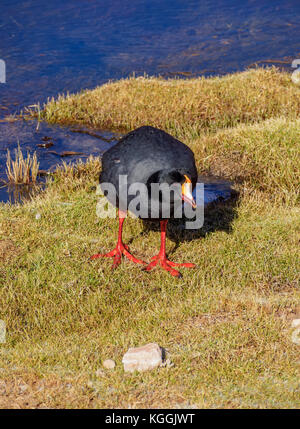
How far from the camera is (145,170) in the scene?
571 cm

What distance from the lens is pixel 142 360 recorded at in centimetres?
457

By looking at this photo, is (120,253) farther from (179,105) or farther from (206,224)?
(179,105)

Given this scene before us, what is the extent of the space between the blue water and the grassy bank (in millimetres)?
3715

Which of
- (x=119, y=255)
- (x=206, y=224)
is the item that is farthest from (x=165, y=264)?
(x=206, y=224)

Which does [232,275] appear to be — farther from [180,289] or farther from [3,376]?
[3,376]

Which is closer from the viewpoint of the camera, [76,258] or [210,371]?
[210,371]

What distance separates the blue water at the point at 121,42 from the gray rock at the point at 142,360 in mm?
6765

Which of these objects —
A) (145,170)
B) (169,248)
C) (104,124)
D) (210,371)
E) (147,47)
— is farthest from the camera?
(147,47)

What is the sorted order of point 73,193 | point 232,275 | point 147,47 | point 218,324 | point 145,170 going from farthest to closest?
point 147,47 → point 73,193 → point 232,275 → point 145,170 → point 218,324

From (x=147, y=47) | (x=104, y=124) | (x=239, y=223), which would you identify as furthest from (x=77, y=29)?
(x=239, y=223)

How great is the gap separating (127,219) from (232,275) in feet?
5.88

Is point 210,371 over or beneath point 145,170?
beneath

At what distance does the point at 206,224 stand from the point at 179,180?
1.83m

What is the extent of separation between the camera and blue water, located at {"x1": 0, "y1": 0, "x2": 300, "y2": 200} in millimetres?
13555
